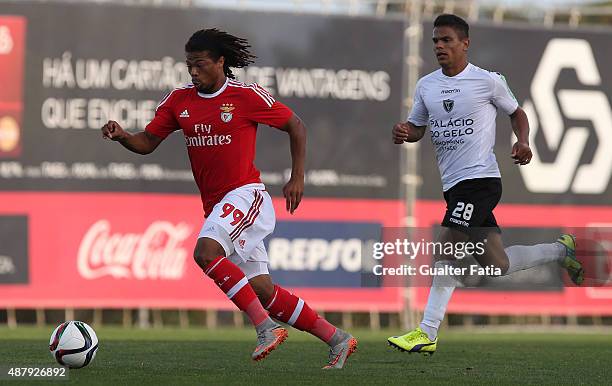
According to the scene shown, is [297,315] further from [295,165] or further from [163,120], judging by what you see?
[163,120]

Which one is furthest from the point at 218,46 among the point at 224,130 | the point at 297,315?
the point at 297,315

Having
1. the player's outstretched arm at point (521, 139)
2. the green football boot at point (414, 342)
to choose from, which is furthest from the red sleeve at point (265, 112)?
the green football boot at point (414, 342)

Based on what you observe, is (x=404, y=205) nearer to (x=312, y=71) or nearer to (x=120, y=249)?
(x=312, y=71)

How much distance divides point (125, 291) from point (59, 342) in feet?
23.7

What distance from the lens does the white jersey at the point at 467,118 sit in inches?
372

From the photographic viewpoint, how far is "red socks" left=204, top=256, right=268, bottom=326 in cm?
783

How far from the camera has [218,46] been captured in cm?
831

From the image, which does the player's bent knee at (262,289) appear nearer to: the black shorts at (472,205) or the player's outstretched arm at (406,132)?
the player's outstretched arm at (406,132)

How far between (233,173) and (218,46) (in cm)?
85

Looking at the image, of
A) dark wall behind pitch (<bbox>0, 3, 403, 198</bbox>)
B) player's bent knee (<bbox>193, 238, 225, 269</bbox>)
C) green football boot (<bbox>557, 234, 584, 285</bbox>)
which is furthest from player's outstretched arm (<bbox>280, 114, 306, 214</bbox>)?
dark wall behind pitch (<bbox>0, 3, 403, 198</bbox>)

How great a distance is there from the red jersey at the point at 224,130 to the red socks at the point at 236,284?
23.4 inches

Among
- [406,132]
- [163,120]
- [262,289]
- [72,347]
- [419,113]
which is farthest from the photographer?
[419,113]

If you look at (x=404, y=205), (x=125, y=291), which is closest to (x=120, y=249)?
(x=125, y=291)

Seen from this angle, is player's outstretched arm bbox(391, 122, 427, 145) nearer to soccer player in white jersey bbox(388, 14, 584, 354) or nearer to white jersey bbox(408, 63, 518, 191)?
soccer player in white jersey bbox(388, 14, 584, 354)
